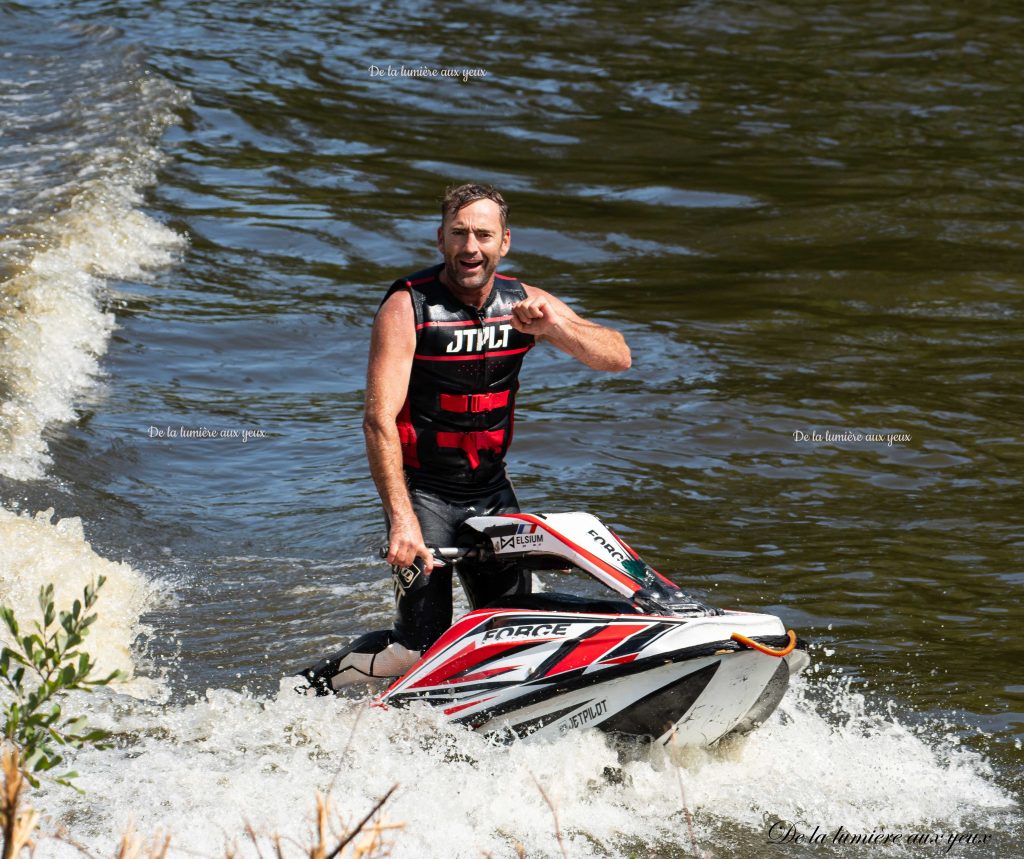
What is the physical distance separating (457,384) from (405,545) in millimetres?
655

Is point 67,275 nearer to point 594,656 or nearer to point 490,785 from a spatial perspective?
point 490,785

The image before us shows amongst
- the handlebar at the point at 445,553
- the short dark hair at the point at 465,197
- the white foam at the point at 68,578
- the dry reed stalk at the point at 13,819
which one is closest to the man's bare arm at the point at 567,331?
the short dark hair at the point at 465,197

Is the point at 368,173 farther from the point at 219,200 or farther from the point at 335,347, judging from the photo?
the point at 335,347

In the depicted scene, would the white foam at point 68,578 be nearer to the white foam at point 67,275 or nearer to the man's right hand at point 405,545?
the white foam at point 67,275

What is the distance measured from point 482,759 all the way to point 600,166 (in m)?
12.6

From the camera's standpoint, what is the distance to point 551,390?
1065cm

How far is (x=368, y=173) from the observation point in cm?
1642

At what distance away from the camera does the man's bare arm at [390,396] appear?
5.06 metres

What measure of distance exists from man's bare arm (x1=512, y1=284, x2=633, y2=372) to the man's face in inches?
7.6

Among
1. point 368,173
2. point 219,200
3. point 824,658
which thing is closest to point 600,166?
point 368,173

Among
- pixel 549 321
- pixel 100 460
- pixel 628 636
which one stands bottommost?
pixel 100 460

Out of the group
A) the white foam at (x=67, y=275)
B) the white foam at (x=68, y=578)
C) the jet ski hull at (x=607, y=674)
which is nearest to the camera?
the jet ski hull at (x=607, y=674)

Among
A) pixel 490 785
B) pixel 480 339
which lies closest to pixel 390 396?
pixel 480 339

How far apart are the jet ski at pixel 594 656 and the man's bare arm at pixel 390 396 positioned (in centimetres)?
25
